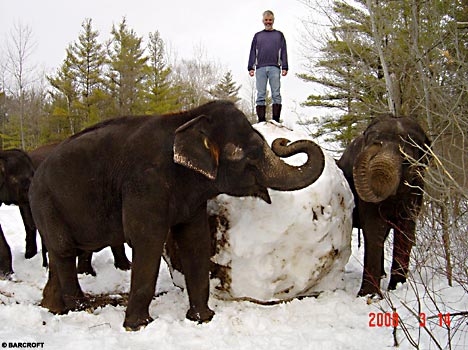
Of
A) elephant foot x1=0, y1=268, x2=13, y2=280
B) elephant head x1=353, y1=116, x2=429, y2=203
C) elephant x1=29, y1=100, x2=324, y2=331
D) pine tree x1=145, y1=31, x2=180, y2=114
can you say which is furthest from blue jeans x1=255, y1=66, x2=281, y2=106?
pine tree x1=145, y1=31, x2=180, y2=114

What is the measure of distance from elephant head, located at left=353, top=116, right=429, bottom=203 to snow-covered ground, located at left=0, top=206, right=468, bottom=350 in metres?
1.10

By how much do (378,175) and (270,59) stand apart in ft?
10.8

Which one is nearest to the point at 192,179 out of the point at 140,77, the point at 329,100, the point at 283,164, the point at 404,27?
the point at 283,164

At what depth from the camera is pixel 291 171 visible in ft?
14.2

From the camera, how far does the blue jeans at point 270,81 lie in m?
7.35

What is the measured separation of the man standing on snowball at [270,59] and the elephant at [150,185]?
2.92m

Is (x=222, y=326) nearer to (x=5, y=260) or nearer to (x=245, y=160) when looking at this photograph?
(x=245, y=160)

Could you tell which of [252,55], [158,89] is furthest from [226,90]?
[252,55]

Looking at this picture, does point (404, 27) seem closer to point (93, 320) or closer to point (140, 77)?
point (93, 320)

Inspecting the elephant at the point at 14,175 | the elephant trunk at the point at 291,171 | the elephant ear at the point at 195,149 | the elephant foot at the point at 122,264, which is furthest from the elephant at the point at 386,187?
the elephant at the point at 14,175

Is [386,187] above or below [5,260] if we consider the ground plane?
above

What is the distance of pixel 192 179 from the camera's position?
4332 millimetres

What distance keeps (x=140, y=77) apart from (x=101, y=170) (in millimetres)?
24272

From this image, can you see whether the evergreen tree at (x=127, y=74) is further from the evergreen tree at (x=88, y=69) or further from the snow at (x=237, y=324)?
the snow at (x=237, y=324)
